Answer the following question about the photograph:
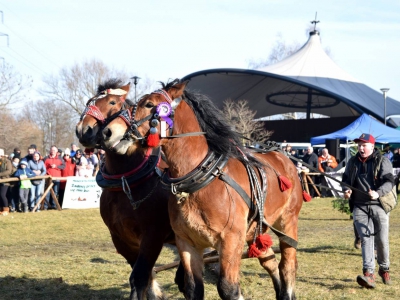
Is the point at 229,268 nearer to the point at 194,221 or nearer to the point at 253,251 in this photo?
the point at 194,221

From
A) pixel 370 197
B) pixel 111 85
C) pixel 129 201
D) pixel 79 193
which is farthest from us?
pixel 79 193

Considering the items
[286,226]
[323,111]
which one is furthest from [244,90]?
[286,226]

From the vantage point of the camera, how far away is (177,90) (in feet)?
15.4

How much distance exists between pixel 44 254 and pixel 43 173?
6497mm

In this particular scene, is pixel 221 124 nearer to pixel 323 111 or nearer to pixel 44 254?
pixel 44 254

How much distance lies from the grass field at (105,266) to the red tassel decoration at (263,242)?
4.23ft

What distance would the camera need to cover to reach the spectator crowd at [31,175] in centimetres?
1513

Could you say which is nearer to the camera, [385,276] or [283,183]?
[283,183]

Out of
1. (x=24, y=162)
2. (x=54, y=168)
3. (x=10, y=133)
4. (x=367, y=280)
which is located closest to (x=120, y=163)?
(x=367, y=280)

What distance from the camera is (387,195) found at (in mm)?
6961

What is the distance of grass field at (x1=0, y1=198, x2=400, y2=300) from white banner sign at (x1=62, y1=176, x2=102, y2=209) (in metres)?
2.80

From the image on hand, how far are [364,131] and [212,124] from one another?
20018 millimetres

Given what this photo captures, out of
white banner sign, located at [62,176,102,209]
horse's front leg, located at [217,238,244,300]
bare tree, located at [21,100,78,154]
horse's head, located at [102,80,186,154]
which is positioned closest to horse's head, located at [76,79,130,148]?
horse's head, located at [102,80,186,154]

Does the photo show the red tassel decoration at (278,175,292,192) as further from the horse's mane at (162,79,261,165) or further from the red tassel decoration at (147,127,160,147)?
the red tassel decoration at (147,127,160,147)
